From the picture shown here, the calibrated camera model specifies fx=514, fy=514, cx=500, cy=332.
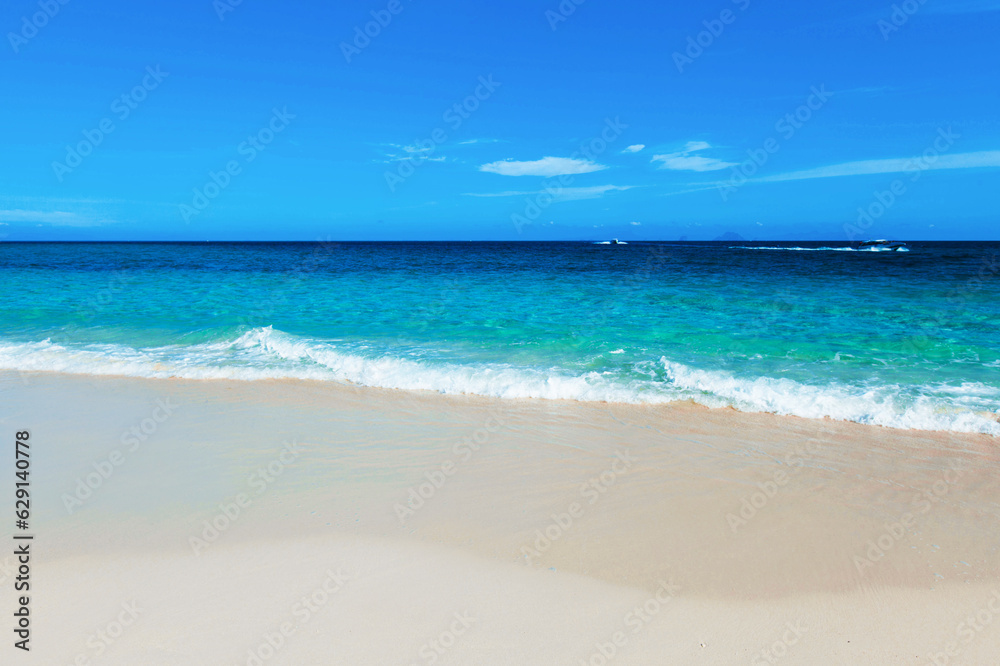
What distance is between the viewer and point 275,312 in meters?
16.2

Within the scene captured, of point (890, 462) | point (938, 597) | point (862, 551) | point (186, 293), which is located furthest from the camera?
point (186, 293)

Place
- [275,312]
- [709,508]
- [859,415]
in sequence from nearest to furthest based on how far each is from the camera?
[709,508]
[859,415]
[275,312]

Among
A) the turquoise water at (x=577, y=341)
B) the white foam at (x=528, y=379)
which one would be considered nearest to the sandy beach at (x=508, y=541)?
the white foam at (x=528, y=379)

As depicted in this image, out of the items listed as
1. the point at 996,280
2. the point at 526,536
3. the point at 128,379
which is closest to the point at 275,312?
the point at 128,379

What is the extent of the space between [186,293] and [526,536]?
21.0 meters

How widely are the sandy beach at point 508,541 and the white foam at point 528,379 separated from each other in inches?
22.0

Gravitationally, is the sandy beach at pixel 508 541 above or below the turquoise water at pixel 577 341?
below

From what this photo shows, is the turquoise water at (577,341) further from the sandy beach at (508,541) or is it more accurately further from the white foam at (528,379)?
the sandy beach at (508,541)

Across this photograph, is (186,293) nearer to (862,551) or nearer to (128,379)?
(128,379)

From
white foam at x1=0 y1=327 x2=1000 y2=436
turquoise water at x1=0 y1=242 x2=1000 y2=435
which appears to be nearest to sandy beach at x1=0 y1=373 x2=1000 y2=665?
white foam at x1=0 y1=327 x2=1000 y2=436

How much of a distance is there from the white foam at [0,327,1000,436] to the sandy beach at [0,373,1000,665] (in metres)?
0.56

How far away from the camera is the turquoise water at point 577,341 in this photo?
8.30 m

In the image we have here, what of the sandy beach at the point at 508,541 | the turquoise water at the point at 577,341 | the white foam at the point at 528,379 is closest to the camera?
the sandy beach at the point at 508,541

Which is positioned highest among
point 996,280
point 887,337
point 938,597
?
point 996,280
